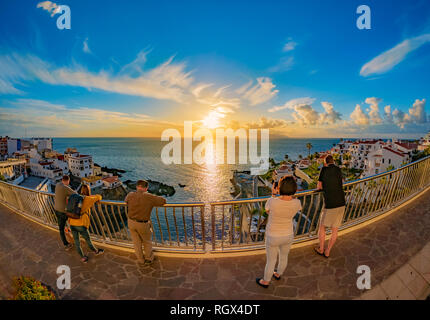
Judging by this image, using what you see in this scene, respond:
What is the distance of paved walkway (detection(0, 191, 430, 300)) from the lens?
322cm

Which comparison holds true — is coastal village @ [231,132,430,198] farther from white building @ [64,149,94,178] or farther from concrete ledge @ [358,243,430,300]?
white building @ [64,149,94,178]

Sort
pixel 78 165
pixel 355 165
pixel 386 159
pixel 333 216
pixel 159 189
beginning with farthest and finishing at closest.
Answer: pixel 355 165
pixel 78 165
pixel 159 189
pixel 386 159
pixel 333 216

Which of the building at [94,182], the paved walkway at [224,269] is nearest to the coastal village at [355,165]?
the building at [94,182]

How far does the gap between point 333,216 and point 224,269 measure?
2.46 metres

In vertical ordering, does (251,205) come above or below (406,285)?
above

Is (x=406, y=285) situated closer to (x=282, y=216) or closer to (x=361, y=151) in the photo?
(x=282, y=216)

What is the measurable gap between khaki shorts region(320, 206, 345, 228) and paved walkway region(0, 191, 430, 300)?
804 mm

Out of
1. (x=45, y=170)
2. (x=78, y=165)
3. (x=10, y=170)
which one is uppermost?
(x=10, y=170)

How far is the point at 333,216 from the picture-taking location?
145 inches

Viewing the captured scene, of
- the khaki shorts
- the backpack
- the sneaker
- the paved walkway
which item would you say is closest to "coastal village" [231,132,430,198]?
the paved walkway

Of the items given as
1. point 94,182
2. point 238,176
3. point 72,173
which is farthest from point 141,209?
point 72,173

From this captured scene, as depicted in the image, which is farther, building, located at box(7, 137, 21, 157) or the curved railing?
building, located at box(7, 137, 21, 157)
